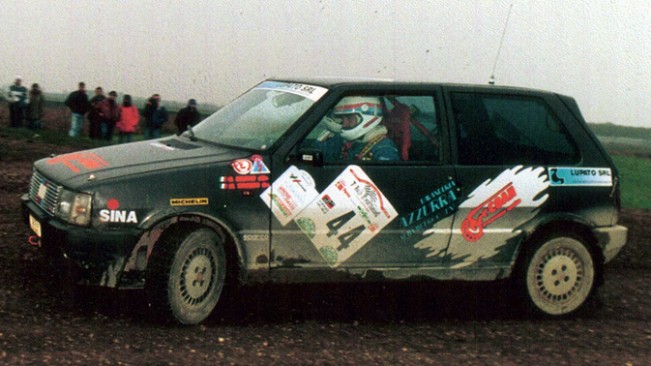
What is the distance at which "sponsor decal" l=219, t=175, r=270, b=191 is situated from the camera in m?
6.39

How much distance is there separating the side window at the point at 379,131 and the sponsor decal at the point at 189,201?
0.85 metres

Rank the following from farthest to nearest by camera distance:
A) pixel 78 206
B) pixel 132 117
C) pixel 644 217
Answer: pixel 132 117
pixel 644 217
pixel 78 206

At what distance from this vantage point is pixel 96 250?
20.0 ft

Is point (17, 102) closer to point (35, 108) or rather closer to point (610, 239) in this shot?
point (35, 108)

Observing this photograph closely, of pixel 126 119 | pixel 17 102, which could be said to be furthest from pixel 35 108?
pixel 126 119

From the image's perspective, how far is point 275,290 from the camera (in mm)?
7816

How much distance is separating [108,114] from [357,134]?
15335 mm

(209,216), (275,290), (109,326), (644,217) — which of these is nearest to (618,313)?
(275,290)

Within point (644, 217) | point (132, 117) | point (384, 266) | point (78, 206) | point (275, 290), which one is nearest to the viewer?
point (78, 206)

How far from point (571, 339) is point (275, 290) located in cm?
241

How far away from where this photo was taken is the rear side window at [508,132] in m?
7.27

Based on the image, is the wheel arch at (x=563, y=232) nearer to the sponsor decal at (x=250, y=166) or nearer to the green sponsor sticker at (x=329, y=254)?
the green sponsor sticker at (x=329, y=254)

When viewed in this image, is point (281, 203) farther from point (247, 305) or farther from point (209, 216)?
point (247, 305)

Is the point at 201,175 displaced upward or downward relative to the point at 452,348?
upward
